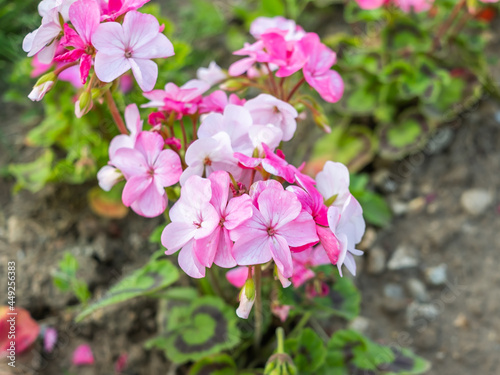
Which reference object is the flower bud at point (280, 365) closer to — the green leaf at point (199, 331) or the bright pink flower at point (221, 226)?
the green leaf at point (199, 331)

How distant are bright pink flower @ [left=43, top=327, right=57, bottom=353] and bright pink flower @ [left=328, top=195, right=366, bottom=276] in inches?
44.2

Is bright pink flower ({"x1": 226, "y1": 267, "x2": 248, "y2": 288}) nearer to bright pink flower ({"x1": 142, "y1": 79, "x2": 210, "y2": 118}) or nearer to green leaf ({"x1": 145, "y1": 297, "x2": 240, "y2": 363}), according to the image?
green leaf ({"x1": 145, "y1": 297, "x2": 240, "y2": 363})

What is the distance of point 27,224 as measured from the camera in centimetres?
184

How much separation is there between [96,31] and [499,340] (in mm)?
1551

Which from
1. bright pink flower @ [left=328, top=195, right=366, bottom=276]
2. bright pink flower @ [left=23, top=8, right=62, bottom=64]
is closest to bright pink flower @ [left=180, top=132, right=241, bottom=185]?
bright pink flower @ [left=328, top=195, right=366, bottom=276]

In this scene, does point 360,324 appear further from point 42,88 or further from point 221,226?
point 42,88

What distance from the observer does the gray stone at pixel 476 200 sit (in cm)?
192

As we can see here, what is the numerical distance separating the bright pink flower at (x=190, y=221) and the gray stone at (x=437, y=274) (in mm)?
1204

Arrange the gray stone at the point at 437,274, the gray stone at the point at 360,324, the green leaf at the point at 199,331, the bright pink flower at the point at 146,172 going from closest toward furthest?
the bright pink flower at the point at 146,172
the green leaf at the point at 199,331
the gray stone at the point at 360,324
the gray stone at the point at 437,274

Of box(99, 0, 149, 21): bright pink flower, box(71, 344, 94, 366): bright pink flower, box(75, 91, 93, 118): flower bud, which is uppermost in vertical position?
box(99, 0, 149, 21): bright pink flower

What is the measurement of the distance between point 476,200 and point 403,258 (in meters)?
0.40

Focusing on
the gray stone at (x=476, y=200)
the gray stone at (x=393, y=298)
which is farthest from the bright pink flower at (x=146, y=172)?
the gray stone at (x=476, y=200)

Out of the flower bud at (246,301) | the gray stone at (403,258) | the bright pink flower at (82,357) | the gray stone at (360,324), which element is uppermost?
the flower bud at (246,301)

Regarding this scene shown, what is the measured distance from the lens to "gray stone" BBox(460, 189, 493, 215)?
6.28 ft
